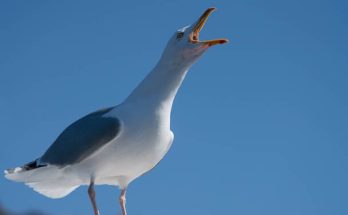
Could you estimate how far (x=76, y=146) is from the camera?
6.06 metres

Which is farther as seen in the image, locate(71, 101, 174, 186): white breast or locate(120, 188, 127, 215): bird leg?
locate(120, 188, 127, 215): bird leg

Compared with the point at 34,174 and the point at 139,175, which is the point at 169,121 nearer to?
the point at 139,175

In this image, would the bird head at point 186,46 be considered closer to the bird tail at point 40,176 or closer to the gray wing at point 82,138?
the gray wing at point 82,138

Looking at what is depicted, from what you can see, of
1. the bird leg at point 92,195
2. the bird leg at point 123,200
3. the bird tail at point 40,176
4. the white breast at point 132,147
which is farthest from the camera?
the bird leg at point 123,200

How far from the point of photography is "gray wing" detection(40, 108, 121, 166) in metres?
5.86

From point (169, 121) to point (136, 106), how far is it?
0.39m

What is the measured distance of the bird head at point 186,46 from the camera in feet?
20.0

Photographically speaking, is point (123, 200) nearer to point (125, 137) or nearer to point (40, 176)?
point (40, 176)

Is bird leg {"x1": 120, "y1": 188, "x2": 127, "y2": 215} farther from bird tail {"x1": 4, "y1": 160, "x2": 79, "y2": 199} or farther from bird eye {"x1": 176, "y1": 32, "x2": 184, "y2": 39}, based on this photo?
bird eye {"x1": 176, "y1": 32, "x2": 184, "y2": 39}

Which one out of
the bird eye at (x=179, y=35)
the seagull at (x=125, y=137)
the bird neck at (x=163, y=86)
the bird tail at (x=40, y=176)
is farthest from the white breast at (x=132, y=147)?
the bird eye at (x=179, y=35)

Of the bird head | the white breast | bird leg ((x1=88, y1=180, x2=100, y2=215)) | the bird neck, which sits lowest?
bird leg ((x1=88, y1=180, x2=100, y2=215))

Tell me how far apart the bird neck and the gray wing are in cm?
41

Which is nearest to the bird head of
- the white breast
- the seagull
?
the seagull

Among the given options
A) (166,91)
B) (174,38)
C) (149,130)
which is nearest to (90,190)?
(149,130)
